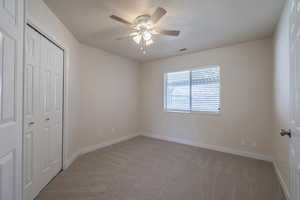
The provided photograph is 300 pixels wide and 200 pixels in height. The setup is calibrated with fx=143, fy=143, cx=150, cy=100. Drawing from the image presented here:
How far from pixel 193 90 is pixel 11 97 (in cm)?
375

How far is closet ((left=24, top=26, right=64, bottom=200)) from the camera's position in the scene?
1775 mm

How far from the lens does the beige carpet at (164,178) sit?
1.92 metres

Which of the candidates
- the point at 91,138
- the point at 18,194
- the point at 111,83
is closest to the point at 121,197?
the point at 18,194

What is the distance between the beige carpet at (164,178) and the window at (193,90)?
1.24 m

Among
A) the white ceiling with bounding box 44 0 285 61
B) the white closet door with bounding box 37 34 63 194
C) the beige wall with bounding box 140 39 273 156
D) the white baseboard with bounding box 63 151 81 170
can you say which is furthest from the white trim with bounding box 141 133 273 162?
the white closet door with bounding box 37 34 63 194

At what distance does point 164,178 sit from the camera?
2336 mm

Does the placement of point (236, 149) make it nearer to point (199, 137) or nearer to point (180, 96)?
point (199, 137)

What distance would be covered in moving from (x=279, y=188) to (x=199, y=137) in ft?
6.18

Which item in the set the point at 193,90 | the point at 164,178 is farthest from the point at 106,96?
the point at 164,178

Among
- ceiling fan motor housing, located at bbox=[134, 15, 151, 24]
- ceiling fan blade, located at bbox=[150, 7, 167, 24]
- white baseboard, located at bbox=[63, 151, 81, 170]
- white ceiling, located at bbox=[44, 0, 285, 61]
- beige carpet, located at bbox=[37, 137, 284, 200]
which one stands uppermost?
white ceiling, located at bbox=[44, 0, 285, 61]

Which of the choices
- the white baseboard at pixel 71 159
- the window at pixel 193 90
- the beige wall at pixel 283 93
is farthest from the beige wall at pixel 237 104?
the white baseboard at pixel 71 159

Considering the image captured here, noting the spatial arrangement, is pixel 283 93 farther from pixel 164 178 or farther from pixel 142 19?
pixel 142 19

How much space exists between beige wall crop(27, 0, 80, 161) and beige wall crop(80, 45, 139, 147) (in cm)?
22

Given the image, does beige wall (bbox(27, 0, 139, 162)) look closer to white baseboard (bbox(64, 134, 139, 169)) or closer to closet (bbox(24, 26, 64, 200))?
white baseboard (bbox(64, 134, 139, 169))
